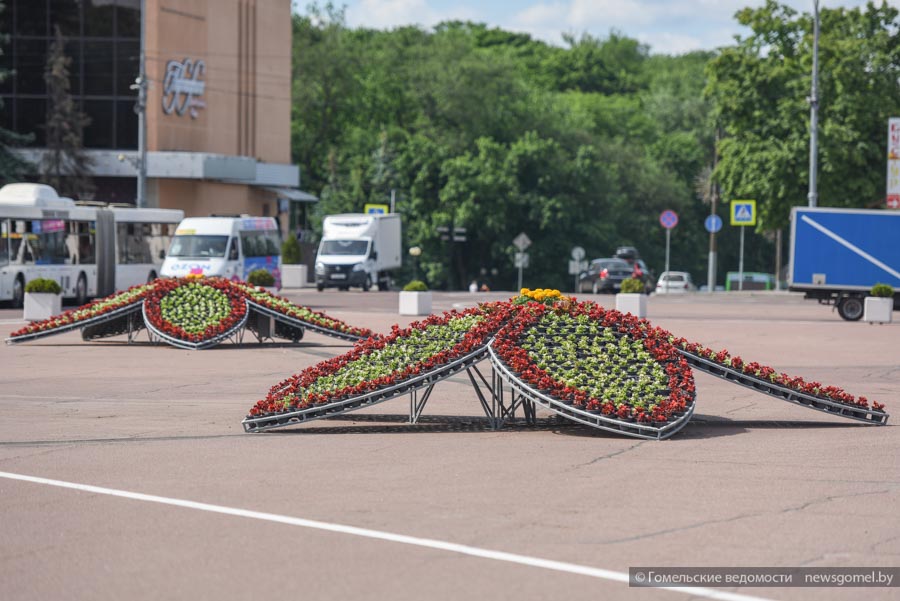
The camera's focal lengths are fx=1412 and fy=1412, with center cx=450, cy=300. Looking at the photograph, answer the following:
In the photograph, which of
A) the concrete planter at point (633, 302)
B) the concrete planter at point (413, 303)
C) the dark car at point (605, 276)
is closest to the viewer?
the concrete planter at point (633, 302)

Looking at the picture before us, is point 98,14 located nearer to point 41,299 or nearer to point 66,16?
point 66,16

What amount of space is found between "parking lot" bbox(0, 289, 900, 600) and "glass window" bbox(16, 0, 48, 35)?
48.6 metres

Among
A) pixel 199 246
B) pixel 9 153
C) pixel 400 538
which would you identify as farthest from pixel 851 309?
pixel 9 153

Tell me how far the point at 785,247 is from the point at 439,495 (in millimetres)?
92771

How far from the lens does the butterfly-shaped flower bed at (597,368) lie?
40.3 feet

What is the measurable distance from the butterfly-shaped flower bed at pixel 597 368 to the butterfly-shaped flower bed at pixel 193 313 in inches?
375

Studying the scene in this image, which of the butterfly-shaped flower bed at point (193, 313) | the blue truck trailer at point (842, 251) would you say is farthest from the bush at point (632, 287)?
the butterfly-shaped flower bed at point (193, 313)

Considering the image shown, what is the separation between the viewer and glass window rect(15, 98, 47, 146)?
63.2 metres

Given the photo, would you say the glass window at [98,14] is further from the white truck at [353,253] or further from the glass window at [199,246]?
the glass window at [199,246]

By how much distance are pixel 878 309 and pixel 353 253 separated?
23887 mm

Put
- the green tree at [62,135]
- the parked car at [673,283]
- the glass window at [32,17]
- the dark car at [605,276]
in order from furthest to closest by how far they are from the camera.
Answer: the parked car at [673,283]
the glass window at [32,17]
the green tree at [62,135]
the dark car at [605,276]

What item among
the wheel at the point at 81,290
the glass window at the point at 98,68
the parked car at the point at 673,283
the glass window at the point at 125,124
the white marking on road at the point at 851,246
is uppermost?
the glass window at the point at 98,68

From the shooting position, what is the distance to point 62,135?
198ft

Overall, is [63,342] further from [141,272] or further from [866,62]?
[866,62]
